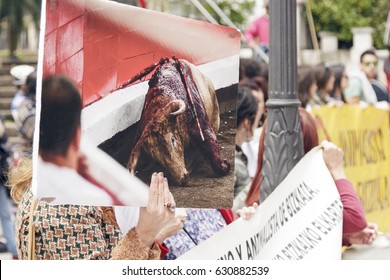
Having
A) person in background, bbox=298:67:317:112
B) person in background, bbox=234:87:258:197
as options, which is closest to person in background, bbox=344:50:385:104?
person in background, bbox=298:67:317:112

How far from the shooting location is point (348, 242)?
176 inches

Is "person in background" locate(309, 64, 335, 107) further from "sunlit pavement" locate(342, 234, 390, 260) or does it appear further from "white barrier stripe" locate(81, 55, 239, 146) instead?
"white barrier stripe" locate(81, 55, 239, 146)

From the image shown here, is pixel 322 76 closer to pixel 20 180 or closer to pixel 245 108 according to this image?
pixel 245 108

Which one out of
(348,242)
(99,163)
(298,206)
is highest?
(99,163)

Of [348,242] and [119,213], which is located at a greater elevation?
[119,213]

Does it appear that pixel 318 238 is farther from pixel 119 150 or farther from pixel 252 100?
pixel 252 100

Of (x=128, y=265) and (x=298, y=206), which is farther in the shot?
(x=298, y=206)

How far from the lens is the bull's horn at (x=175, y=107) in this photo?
3.02 meters

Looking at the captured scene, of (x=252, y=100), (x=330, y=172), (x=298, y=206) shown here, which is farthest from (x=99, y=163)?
(x=252, y=100)

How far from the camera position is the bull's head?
2990 mm

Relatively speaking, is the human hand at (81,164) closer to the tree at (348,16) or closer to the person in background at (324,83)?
the person in background at (324,83)

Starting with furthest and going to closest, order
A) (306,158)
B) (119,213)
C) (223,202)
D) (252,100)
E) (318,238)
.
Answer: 1. (252,100)
2. (306,158)
3. (318,238)
4. (119,213)
5. (223,202)

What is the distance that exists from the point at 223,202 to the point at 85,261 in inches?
17.9

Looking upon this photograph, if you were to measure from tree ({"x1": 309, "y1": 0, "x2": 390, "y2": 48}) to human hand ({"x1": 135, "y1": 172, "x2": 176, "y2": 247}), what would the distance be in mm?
27642
